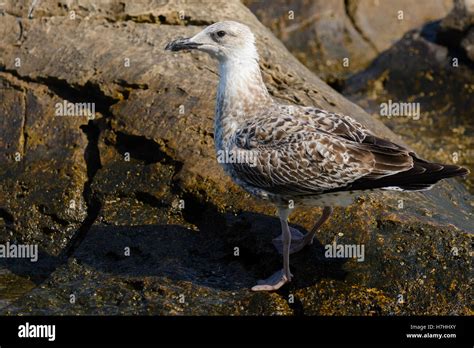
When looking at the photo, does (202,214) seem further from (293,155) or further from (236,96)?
(293,155)

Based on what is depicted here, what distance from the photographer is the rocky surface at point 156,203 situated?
6781mm

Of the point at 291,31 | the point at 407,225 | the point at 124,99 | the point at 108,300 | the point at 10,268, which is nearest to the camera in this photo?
the point at 108,300

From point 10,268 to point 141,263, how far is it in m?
1.34

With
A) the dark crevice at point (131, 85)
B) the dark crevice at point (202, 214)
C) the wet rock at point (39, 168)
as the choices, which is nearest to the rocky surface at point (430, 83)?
the dark crevice at point (131, 85)

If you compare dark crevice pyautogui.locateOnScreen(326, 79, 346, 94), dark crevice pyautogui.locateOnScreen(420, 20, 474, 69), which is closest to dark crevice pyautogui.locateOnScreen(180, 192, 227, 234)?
dark crevice pyautogui.locateOnScreen(420, 20, 474, 69)

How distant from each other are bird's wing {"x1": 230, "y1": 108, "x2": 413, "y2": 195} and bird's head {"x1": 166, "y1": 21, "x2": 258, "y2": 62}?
0.73m

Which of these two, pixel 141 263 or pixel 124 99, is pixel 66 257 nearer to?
pixel 141 263

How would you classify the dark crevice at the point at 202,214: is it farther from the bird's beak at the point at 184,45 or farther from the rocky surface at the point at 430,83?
the rocky surface at the point at 430,83

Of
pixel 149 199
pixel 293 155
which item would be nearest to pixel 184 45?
pixel 149 199

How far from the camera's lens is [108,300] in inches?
265

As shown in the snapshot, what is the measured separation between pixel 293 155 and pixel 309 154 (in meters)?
0.13

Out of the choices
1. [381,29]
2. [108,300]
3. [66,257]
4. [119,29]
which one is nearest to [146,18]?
[119,29]

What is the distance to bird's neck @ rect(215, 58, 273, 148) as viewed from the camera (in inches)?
290

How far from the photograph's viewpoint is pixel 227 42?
7551mm
